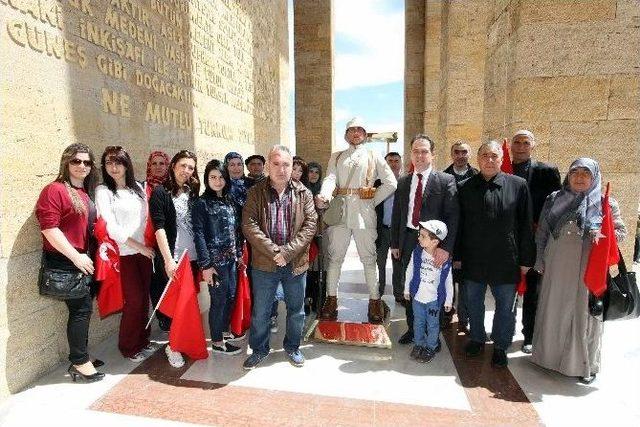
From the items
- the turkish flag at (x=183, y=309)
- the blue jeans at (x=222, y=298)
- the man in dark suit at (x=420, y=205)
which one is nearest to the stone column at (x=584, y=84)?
the man in dark suit at (x=420, y=205)

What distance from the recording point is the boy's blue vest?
3.16m

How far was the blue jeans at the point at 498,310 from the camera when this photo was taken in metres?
3.10

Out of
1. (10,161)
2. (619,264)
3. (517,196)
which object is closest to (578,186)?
(517,196)

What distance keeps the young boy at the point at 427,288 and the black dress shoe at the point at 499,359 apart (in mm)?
469

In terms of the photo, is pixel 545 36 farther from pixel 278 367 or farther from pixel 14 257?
pixel 14 257

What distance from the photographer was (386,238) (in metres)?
4.77

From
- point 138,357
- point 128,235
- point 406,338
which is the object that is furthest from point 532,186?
point 138,357

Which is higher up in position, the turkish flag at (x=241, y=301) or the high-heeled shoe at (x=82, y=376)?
the turkish flag at (x=241, y=301)

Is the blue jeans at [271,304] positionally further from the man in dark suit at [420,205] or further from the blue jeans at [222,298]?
the man in dark suit at [420,205]

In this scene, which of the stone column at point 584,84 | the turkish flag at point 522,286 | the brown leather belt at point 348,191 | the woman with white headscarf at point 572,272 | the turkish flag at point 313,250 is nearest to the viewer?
the woman with white headscarf at point 572,272

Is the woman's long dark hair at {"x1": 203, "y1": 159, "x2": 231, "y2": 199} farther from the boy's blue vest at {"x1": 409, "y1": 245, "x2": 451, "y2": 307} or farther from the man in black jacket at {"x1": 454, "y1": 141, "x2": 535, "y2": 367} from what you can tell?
the man in black jacket at {"x1": 454, "y1": 141, "x2": 535, "y2": 367}

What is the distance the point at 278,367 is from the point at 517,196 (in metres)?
2.35

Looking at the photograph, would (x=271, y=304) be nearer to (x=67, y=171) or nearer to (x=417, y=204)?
(x=417, y=204)

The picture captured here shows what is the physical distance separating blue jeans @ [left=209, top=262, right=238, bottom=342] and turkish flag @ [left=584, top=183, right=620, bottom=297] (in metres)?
2.72
